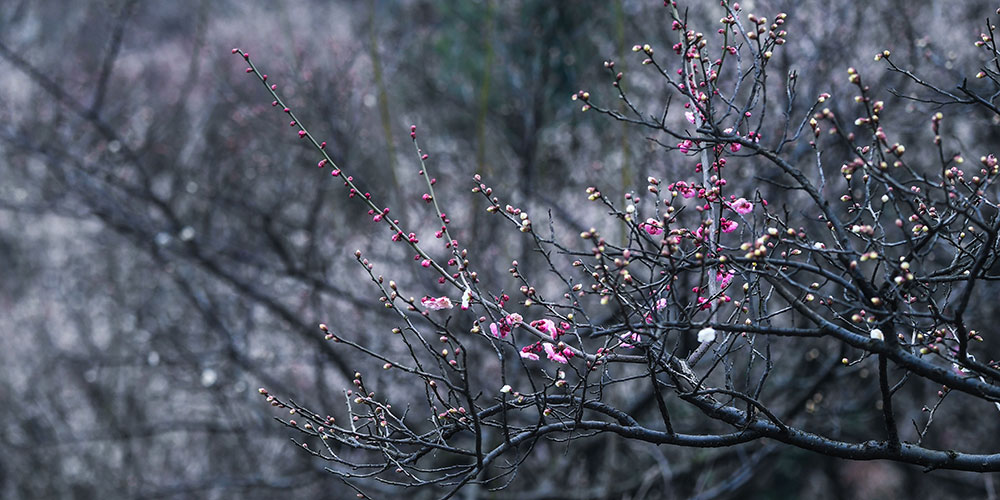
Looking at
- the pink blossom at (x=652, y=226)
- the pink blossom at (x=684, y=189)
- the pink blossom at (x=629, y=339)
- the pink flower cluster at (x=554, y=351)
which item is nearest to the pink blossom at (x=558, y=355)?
the pink flower cluster at (x=554, y=351)

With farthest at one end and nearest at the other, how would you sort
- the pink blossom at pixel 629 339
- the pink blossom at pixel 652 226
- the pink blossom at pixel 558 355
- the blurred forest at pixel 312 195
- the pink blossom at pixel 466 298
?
1. the blurred forest at pixel 312 195
2. the pink blossom at pixel 652 226
3. the pink blossom at pixel 558 355
4. the pink blossom at pixel 466 298
5. the pink blossom at pixel 629 339

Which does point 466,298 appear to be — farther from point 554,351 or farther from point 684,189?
point 684,189

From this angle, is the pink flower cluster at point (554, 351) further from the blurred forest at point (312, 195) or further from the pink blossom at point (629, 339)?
the blurred forest at point (312, 195)

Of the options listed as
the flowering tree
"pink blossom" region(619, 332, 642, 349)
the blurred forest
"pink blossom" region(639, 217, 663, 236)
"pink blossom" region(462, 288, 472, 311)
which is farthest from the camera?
the blurred forest

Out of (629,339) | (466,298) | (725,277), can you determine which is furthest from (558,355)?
(725,277)

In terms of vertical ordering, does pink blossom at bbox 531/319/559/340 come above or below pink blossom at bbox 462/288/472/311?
above

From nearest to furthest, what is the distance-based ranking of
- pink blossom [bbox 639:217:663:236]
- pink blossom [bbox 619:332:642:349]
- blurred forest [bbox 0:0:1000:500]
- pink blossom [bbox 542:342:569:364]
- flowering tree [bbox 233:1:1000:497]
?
flowering tree [bbox 233:1:1000:497], pink blossom [bbox 619:332:642:349], pink blossom [bbox 542:342:569:364], pink blossom [bbox 639:217:663:236], blurred forest [bbox 0:0:1000:500]

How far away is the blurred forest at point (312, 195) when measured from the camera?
772 cm

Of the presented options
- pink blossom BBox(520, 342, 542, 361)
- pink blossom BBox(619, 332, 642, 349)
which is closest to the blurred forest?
pink blossom BBox(520, 342, 542, 361)

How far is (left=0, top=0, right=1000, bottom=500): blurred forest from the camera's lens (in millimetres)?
7719

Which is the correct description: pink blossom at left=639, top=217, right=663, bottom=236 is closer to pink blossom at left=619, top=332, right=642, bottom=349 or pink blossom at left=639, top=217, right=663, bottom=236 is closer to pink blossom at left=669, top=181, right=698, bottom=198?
pink blossom at left=669, top=181, right=698, bottom=198

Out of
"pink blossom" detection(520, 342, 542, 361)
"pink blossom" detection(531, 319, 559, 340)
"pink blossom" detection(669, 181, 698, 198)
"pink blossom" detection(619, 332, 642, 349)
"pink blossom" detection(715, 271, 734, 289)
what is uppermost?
"pink blossom" detection(669, 181, 698, 198)

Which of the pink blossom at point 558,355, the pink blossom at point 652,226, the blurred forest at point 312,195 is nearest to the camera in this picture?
the pink blossom at point 558,355

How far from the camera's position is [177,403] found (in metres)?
12.8
